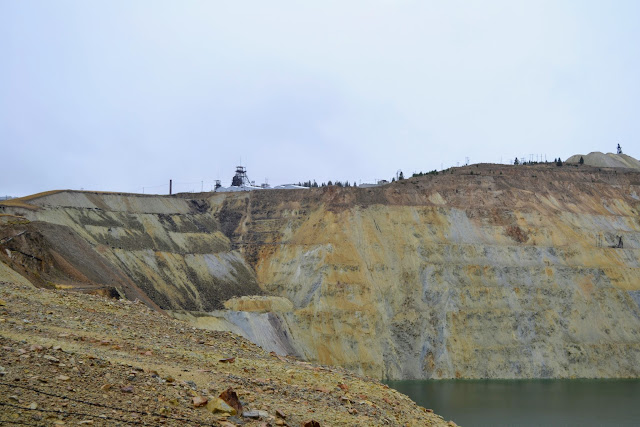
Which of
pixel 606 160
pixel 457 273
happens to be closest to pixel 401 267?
pixel 457 273

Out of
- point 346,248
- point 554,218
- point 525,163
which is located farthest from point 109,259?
point 525,163

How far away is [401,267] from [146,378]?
155 ft

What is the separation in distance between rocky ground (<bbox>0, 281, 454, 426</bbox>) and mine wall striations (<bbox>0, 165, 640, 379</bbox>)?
2353 cm

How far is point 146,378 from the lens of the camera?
15.5 meters

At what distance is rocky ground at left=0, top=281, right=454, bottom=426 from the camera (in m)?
13.8

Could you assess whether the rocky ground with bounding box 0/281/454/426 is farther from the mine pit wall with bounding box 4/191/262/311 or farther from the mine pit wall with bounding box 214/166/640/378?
the mine pit wall with bounding box 214/166/640/378

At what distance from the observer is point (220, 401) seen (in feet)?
49.7

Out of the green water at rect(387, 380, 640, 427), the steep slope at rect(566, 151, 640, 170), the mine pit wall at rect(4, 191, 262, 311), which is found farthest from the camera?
the steep slope at rect(566, 151, 640, 170)

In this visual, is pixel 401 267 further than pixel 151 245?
Yes

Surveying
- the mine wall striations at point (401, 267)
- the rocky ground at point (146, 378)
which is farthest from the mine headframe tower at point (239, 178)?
the rocky ground at point (146, 378)

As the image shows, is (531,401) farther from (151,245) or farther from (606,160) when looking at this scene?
(606,160)

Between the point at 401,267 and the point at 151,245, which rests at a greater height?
the point at 151,245

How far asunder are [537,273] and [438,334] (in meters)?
11.4

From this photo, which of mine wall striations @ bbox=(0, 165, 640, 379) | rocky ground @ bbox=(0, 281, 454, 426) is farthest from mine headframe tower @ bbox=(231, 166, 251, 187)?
rocky ground @ bbox=(0, 281, 454, 426)
